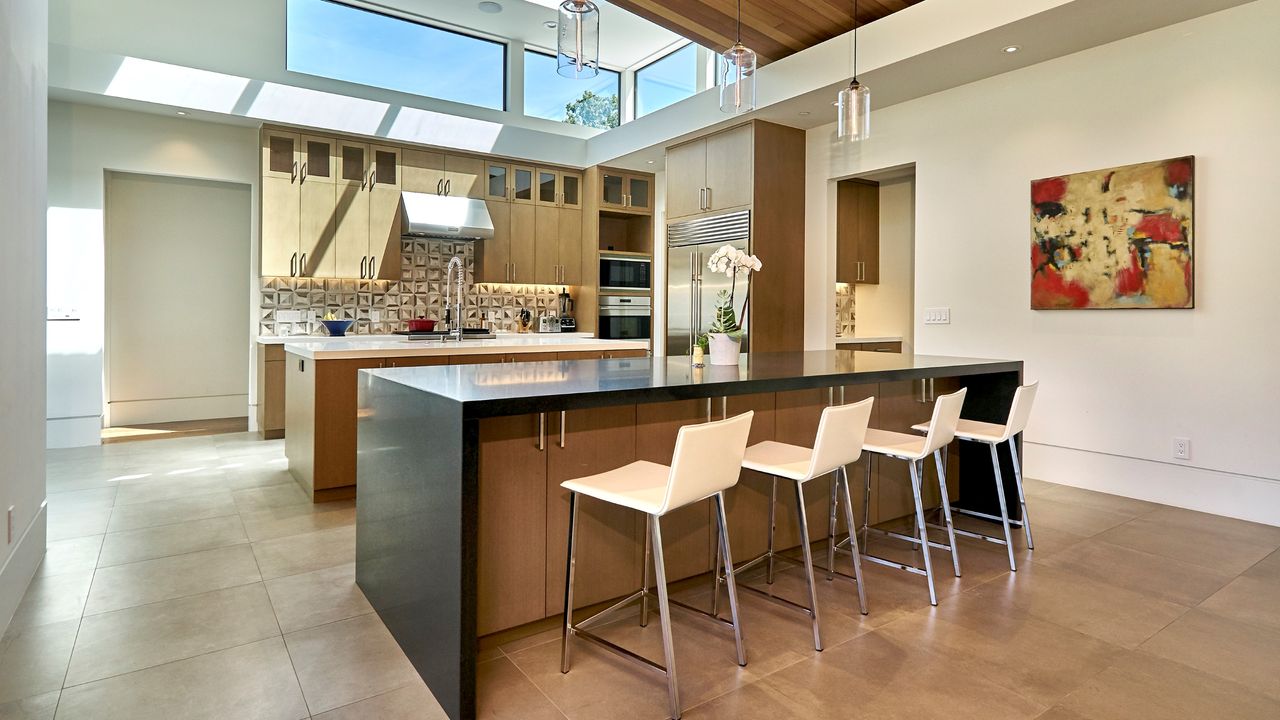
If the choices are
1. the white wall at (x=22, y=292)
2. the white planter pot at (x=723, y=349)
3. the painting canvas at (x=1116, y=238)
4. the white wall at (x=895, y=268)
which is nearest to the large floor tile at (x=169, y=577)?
the white wall at (x=22, y=292)

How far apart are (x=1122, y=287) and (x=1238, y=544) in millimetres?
1518

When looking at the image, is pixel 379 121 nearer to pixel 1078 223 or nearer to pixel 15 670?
pixel 15 670

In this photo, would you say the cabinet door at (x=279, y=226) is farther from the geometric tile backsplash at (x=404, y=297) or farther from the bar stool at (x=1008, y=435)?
the bar stool at (x=1008, y=435)

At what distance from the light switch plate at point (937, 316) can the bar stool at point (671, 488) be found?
352 cm

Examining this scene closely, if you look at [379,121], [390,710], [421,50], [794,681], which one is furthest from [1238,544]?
[421,50]

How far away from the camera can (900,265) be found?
6.46 m

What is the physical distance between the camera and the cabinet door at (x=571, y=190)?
24.3 ft

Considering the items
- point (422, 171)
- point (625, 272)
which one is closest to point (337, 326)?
point (422, 171)

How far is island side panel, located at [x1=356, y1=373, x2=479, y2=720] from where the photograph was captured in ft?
5.69

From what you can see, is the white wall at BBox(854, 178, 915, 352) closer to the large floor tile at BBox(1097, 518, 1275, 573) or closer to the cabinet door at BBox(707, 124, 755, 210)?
the cabinet door at BBox(707, 124, 755, 210)

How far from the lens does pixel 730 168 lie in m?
5.67

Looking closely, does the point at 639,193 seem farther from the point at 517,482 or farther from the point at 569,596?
the point at 569,596

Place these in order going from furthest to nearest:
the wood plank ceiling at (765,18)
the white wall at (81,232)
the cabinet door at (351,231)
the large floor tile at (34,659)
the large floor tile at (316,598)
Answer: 1. the cabinet door at (351,231)
2. the white wall at (81,232)
3. the wood plank ceiling at (765,18)
4. the large floor tile at (316,598)
5. the large floor tile at (34,659)

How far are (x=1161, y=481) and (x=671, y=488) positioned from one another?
365 centimetres
